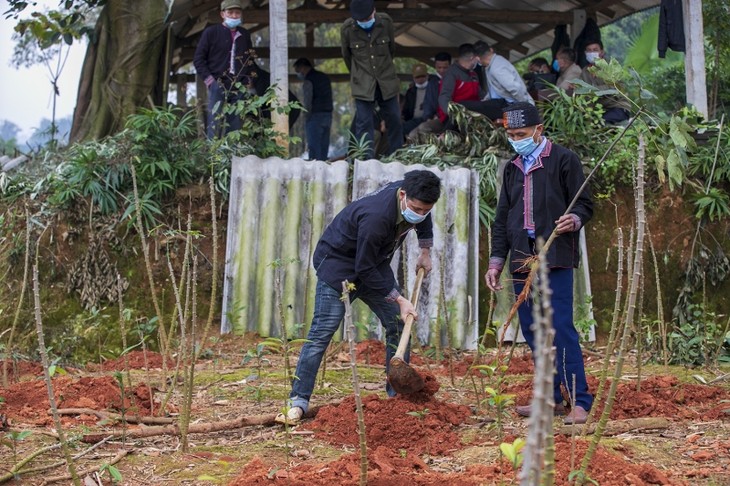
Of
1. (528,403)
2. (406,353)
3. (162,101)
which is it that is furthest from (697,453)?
(162,101)

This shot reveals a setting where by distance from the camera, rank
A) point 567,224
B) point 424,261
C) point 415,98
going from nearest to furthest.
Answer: point 567,224 < point 424,261 < point 415,98

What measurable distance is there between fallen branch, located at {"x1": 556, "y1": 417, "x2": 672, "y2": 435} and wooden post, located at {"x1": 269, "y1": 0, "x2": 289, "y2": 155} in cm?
480

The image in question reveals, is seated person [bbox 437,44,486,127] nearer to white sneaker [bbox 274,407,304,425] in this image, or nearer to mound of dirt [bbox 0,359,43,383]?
mound of dirt [bbox 0,359,43,383]

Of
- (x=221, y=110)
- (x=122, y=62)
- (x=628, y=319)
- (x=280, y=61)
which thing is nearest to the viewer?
(x=628, y=319)

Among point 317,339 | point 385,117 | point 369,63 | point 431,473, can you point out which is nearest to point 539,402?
point 431,473

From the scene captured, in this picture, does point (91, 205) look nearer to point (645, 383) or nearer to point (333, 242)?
point (333, 242)

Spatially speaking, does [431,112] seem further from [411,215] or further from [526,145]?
[411,215]

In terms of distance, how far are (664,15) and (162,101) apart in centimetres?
549

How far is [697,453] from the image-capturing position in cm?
454

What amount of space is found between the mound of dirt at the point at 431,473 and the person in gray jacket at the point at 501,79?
5.52 meters

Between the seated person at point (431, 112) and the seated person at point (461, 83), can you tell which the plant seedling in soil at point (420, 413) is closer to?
the seated person at point (461, 83)

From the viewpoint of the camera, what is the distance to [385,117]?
31.7 ft

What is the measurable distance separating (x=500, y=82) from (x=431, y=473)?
19.1ft

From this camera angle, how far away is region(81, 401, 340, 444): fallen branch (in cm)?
498
